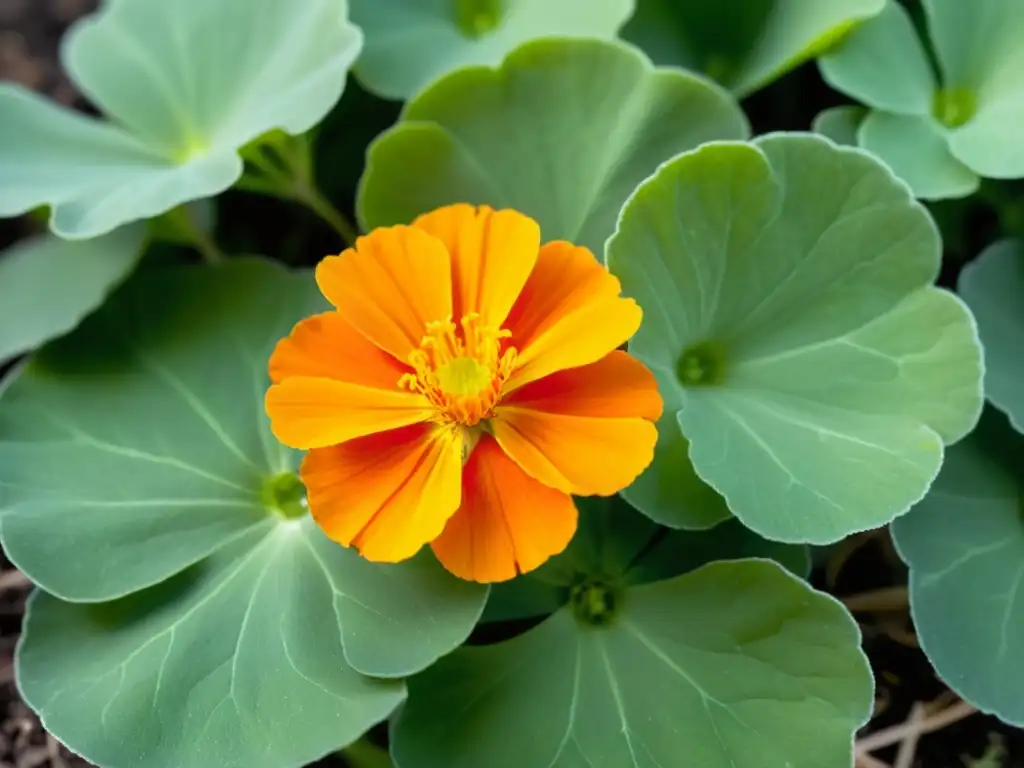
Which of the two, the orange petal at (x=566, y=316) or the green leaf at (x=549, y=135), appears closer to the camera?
the orange petal at (x=566, y=316)

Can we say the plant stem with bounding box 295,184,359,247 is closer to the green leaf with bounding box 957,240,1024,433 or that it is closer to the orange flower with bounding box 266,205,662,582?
the orange flower with bounding box 266,205,662,582

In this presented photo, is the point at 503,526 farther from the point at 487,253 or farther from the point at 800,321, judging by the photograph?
the point at 800,321

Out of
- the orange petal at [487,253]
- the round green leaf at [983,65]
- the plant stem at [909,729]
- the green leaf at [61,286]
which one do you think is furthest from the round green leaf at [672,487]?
the green leaf at [61,286]

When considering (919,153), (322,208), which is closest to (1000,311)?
(919,153)

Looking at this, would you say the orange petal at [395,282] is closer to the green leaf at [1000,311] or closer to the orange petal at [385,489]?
the orange petal at [385,489]

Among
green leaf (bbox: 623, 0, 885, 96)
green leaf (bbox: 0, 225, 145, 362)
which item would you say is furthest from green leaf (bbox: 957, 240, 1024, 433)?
green leaf (bbox: 0, 225, 145, 362)

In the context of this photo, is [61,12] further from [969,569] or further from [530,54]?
[969,569]

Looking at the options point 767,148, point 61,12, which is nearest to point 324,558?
point 767,148
